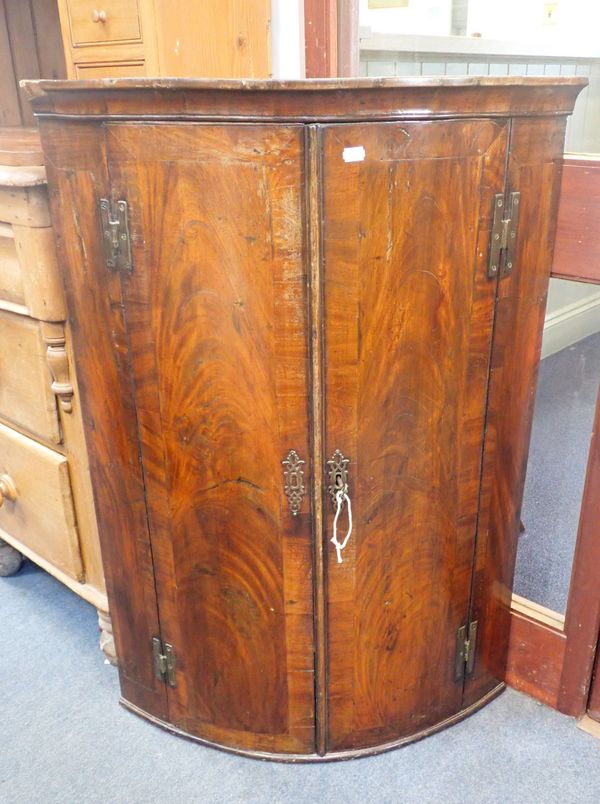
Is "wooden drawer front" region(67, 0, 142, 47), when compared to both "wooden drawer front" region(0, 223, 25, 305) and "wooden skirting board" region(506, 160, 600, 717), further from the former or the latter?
"wooden skirting board" region(506, 160, 600, 717)

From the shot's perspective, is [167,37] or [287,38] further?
[287,38]

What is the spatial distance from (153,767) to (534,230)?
4.04 ft

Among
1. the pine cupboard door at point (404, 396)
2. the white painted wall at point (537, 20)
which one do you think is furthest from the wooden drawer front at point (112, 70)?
the white painted wall at point (537, 20)

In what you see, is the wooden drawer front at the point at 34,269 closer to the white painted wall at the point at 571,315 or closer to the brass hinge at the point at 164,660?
the brass hinge at the point at 164,660

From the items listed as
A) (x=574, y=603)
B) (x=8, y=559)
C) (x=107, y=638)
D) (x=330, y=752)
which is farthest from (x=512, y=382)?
(x=8, y=559)

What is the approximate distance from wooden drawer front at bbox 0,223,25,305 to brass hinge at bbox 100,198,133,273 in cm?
34

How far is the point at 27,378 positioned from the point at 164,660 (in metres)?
0.65


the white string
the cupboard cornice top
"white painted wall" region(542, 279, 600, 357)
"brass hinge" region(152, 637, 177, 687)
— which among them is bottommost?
"brass hinge" region(152, 637, 177, 687)

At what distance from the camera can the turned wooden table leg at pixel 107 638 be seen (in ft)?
5.41

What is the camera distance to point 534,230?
1.23 m

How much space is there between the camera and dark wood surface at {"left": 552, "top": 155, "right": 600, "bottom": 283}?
123cm

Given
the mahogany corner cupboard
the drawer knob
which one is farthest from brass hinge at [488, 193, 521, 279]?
the drawer knob

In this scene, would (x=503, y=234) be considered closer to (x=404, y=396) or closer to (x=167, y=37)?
(x=404, y=396)

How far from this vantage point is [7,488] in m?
1.78
